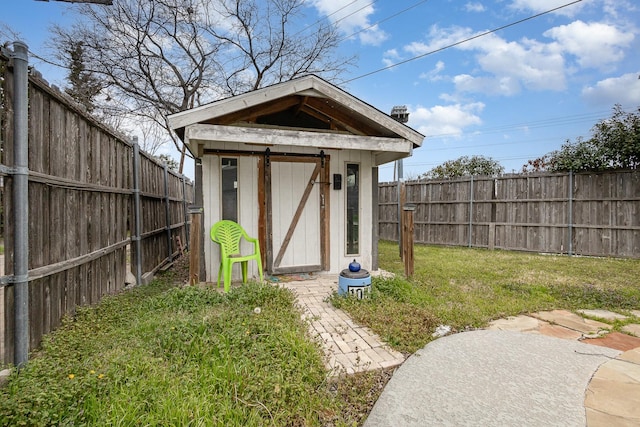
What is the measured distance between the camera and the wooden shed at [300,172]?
14.6ft

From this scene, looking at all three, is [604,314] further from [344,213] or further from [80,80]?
[80,80]

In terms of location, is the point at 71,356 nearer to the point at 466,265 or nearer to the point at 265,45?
the point at 466,265

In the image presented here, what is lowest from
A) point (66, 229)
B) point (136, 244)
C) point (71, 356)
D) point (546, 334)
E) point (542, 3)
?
point (546, 334)

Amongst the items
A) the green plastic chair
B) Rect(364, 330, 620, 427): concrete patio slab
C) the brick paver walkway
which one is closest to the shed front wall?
the green plastic chair

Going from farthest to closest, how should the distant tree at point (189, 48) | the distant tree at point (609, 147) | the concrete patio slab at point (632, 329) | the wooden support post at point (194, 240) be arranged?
the distant tree at point (189, 48), the distant tree at point (609, 147), the wooden support post at point (194, 240), the concrete patio slab at point (632, 329)

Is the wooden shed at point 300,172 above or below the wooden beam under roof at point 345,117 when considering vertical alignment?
below

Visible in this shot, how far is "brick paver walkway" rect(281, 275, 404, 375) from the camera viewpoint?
2.37 m

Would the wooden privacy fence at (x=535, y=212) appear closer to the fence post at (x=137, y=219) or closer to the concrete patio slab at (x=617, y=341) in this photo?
the concrete patio slab at (x=617, y=341)

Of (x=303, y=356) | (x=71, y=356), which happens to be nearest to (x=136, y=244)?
(x=71, y=356)

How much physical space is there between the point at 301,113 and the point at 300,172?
39.5 inches

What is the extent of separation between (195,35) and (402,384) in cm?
1356

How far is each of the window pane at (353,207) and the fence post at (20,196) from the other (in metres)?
4.15

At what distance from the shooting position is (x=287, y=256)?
16.9 ft

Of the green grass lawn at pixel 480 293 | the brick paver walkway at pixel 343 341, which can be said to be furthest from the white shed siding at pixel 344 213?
the brick paver walkway at pixel 343 341
